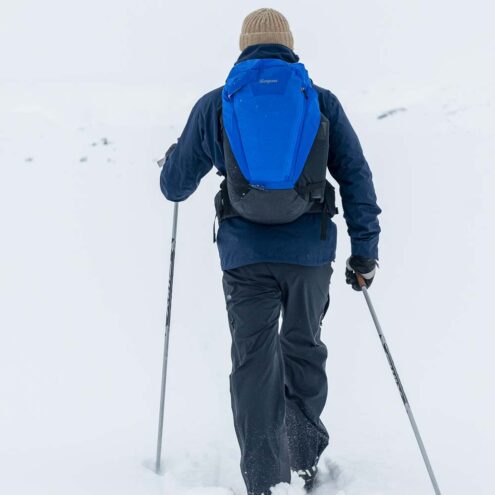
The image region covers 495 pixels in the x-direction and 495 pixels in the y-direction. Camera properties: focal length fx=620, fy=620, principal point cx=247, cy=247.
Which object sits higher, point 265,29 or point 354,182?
point 265,29

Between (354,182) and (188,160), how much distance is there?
79 cm

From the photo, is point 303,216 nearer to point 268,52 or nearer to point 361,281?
point 361,281

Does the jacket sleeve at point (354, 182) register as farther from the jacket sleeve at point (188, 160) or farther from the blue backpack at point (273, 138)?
the jacket sleeve at point (188, 160)

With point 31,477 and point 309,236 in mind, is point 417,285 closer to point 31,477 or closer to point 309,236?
point 309,236

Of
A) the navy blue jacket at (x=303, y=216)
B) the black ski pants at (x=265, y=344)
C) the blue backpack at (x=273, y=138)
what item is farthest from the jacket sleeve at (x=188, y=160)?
the black ski pants at (x=265, y=344)

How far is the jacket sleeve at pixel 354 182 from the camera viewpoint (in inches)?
110

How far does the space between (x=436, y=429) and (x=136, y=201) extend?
663 cm

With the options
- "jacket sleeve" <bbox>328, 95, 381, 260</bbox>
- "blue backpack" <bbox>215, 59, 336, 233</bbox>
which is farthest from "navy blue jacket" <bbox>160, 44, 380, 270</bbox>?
"blue backpack" <bbox>215, 59, 336, 233</bbox>

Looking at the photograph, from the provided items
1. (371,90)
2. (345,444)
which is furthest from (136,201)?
(371,90)

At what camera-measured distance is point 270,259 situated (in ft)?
9.25

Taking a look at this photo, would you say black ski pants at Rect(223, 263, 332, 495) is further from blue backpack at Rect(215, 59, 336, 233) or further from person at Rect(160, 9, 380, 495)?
blue backpack at Rect(215, 59, 336, 233)

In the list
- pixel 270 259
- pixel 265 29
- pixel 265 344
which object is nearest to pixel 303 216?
pixel 270 259

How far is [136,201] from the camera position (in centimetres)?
955

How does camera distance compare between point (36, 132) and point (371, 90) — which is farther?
point (371, 90)
